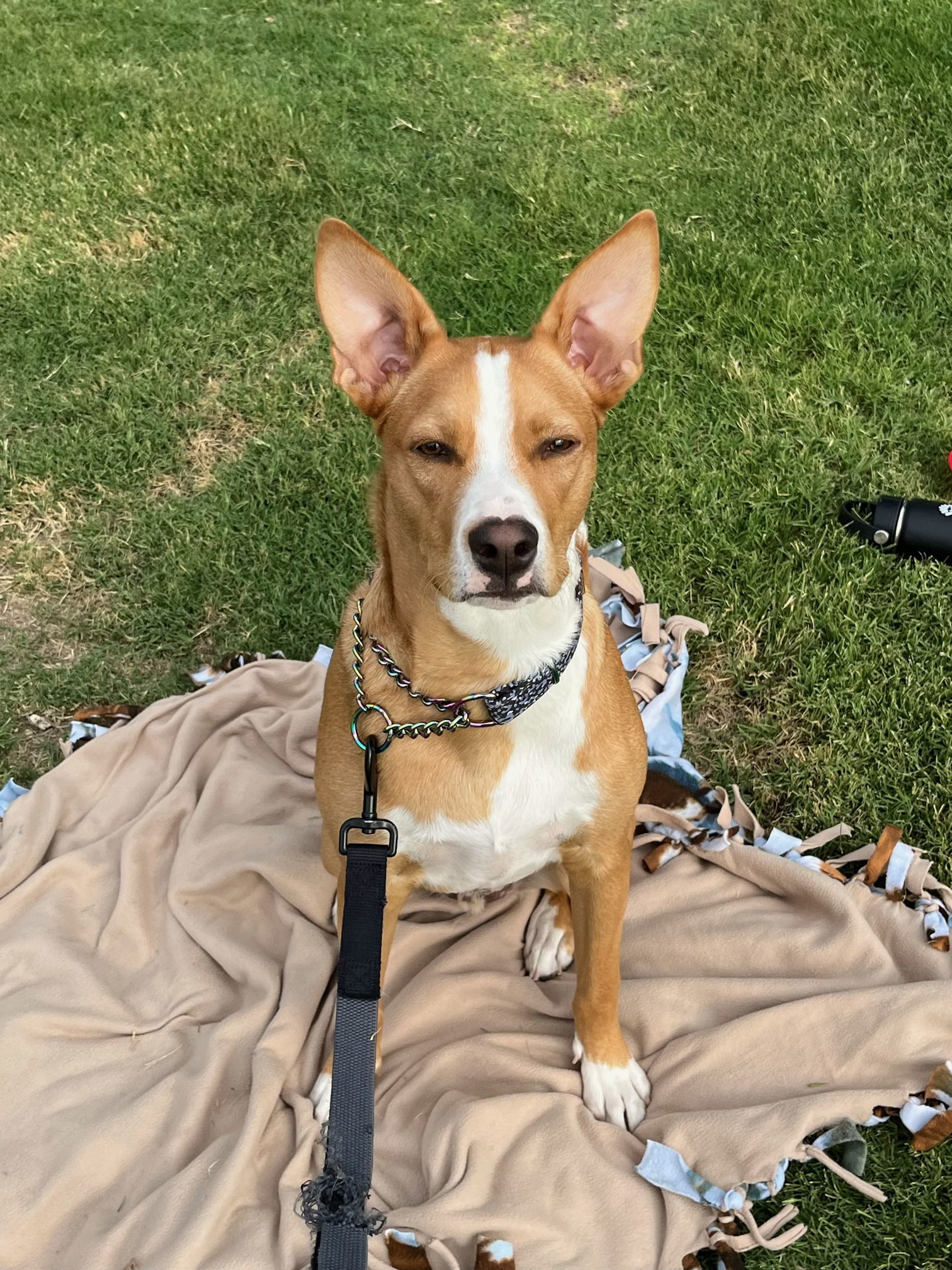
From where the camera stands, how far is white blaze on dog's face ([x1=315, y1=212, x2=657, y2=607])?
2.23 m

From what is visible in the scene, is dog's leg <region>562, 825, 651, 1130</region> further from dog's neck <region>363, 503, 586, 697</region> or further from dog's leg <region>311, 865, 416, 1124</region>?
dog's neck <region>363, 503, 586, 697</region>

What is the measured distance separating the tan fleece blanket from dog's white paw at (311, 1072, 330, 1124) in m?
0.05

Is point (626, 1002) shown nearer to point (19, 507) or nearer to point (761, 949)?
point (761, 949)

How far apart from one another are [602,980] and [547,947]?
472 mm

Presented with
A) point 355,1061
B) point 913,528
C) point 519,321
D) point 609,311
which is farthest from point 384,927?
point 519,321

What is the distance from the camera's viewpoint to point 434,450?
241cm

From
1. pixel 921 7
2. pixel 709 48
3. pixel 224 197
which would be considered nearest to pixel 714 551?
pixel 224 197

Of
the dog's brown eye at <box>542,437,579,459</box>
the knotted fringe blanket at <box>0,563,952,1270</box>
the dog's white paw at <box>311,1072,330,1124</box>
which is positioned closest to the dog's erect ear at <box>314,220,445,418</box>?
the dog's brown eye at <box>542,437,579,459</box>

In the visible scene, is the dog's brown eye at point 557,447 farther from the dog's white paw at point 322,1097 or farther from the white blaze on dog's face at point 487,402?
the dog's white paw at point 322,1097

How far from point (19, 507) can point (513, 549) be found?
3721 mm

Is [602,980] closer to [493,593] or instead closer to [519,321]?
[493,593]

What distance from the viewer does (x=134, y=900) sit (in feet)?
11.7

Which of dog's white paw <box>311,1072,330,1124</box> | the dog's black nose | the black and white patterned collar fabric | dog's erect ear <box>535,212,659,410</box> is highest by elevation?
dog's erect ear <box>535,212,659,410</box>

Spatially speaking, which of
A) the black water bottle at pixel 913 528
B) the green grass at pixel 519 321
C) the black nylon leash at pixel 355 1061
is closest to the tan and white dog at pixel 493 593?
the black nylon leash at pixel 355 1061
